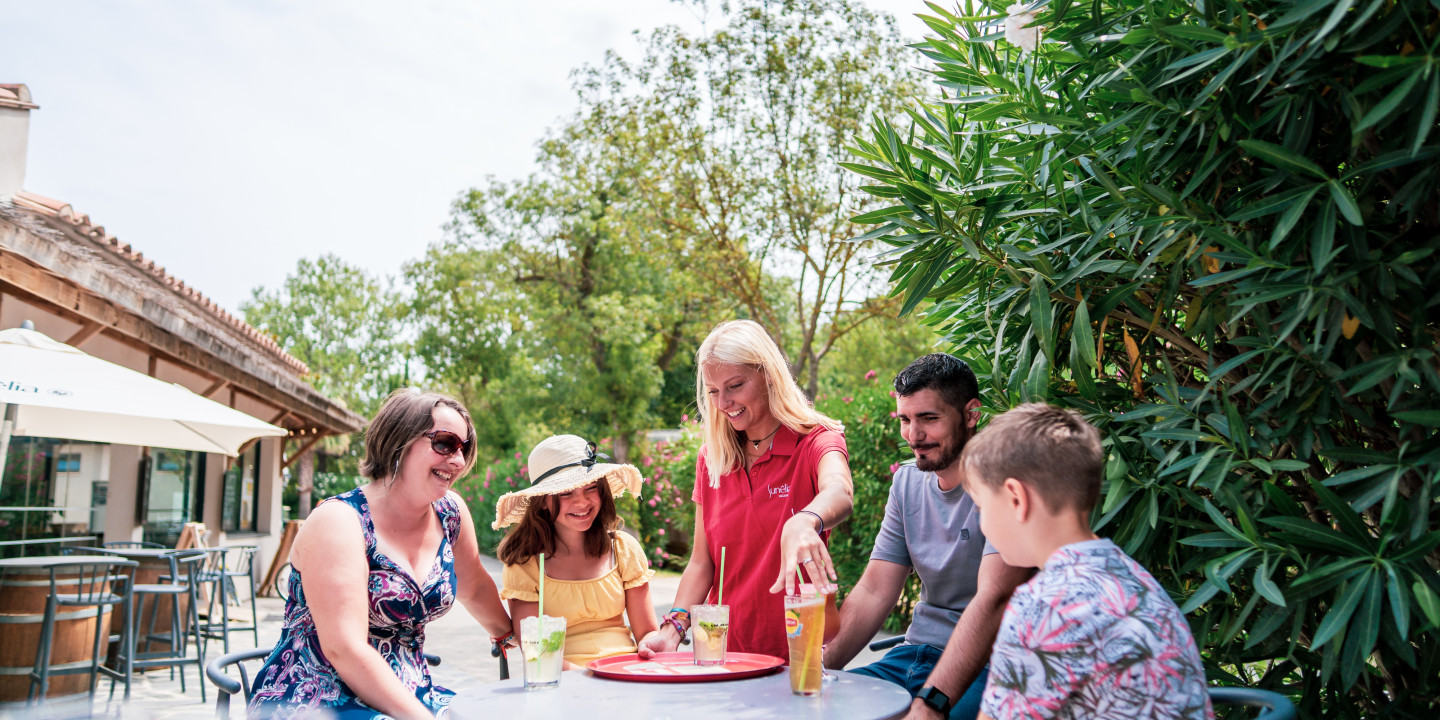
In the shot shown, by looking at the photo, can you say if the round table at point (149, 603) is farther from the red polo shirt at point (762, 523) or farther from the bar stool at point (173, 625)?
the red polo shirt at point (762, 523)

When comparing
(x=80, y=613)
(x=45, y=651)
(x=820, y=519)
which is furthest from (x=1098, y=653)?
(x=80, y=613)

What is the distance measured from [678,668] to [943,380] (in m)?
1.04

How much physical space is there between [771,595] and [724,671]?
0.51 m

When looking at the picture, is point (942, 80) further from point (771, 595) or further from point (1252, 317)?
point (771, 595)

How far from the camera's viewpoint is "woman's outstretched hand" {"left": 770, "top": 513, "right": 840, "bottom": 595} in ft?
6.96

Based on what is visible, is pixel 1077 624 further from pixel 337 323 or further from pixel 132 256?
pixel 337 323

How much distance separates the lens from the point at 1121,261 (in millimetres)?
2191

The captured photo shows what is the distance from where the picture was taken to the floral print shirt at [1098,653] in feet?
4.56

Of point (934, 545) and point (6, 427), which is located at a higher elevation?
point (6, 427)

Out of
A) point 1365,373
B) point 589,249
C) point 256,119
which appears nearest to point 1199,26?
point 1365,373

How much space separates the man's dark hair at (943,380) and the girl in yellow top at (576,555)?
1.14 metres

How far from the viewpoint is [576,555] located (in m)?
3.25

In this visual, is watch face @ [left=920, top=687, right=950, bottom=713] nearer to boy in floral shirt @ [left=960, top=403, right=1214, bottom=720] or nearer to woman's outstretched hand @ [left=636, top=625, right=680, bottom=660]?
boy in floral shirt @ [left=960, top=403, right=1214, bottom=720]

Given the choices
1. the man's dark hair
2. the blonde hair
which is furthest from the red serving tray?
the man's dark hair
